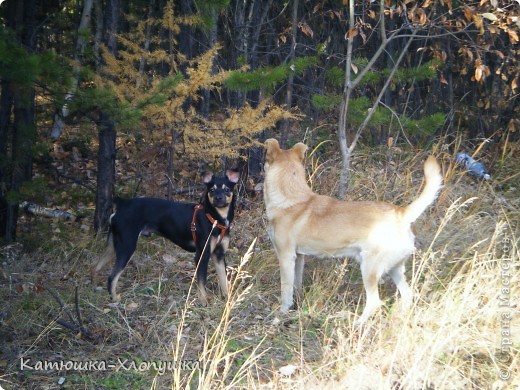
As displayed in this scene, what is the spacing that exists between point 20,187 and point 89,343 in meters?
2.73

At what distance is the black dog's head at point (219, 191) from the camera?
602 centimetres

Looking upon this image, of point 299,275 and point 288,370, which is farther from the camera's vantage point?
point 299,275

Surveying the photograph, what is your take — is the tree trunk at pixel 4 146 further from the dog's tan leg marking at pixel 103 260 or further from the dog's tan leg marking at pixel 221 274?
the dog's tan leg marking at pixel 221 274

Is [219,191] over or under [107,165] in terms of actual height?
over

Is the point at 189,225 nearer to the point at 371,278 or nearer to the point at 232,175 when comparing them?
the point at 232,175

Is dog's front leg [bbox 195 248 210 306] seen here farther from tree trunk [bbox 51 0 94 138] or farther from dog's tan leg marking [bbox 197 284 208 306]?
tree trunk [bbox 51 0 94 138]

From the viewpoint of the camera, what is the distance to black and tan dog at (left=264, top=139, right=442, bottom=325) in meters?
5.17

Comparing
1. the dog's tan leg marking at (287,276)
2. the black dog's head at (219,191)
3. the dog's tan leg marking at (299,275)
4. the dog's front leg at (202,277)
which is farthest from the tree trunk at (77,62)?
the dog's tan leg marking at (299,275)

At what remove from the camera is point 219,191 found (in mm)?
6059

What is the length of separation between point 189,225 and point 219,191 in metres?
0.58

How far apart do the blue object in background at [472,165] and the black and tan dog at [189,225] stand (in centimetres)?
391

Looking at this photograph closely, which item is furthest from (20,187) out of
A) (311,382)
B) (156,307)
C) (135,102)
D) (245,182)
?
(311,382)

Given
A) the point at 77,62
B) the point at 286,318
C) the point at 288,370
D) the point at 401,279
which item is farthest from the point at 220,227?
the point at 77,62

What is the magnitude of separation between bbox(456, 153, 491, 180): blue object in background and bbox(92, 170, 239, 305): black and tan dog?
12.8ft
